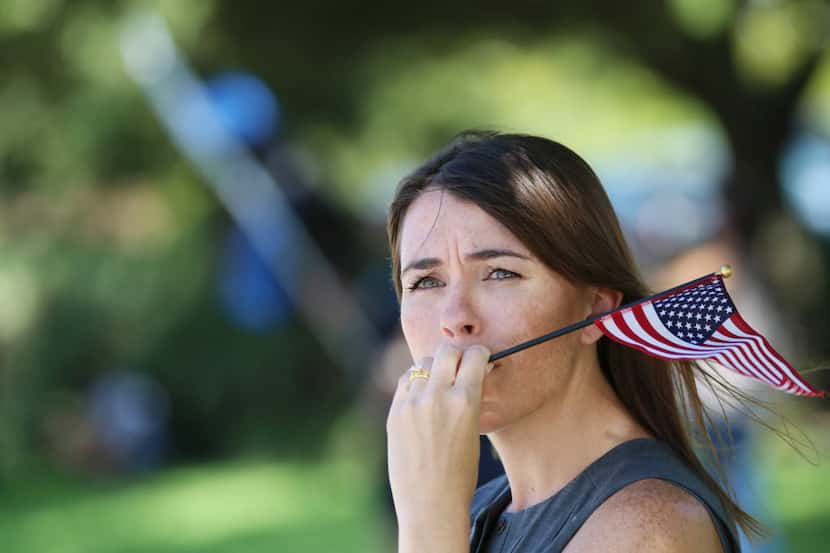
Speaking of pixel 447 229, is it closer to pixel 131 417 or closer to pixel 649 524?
pixel 649 524

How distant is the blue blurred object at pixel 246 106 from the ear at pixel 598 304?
8.11m

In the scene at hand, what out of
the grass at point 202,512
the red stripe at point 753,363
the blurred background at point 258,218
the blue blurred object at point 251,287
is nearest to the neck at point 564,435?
the red stripe at point 753,363

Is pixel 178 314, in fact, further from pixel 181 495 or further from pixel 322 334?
pixel 181 495

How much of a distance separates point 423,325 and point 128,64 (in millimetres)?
10132

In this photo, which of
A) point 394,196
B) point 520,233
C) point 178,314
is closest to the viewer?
point 520,233

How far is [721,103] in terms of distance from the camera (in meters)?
8.30

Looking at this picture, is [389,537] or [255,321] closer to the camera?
[389,537]

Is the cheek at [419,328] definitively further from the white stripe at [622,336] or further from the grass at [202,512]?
the grass at [202,512]

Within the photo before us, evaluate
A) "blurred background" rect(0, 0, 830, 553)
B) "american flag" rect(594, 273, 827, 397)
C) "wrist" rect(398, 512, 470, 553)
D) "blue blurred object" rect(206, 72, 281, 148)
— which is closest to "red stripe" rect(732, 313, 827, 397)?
"american flag" rect(594, 273, 827, 397)

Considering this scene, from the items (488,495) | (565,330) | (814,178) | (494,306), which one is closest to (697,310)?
(565,330)

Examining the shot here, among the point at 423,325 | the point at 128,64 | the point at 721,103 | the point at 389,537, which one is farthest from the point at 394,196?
the point at 128,64

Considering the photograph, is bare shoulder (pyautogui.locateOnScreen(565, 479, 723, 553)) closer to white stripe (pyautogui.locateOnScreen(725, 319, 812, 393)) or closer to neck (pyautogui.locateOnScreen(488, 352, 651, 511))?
neck (pyautogui.locateOnScreen(488, 352, 651, 511))

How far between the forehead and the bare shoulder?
0.45 metres

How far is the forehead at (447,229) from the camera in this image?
206cm
